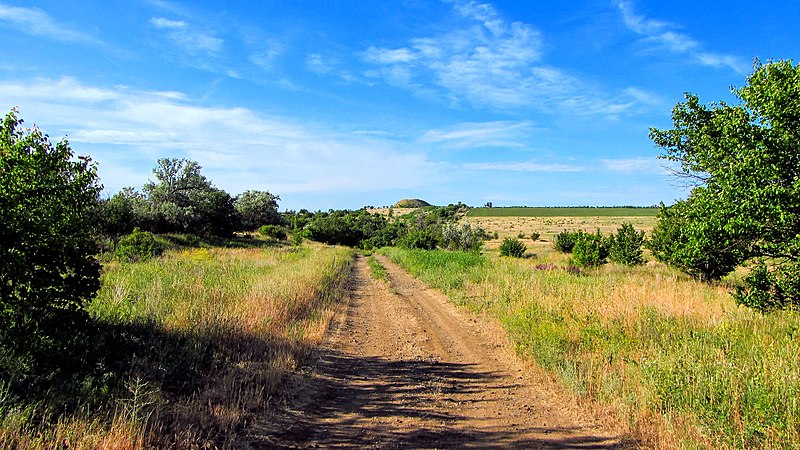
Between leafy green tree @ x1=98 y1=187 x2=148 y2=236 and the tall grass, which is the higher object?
leafy green tree @ x1=98 y1=187 x2=148 y2=236

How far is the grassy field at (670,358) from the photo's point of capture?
13.7 feet

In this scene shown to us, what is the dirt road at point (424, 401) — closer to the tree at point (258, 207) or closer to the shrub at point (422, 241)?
the shrub at point (422, 241)

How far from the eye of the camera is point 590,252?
2830 cm

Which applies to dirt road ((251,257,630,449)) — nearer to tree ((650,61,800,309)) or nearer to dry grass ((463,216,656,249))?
tree ((650,61,800,309))

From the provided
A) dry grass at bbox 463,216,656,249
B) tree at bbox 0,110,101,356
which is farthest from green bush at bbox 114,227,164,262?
dry grass at bbox 463,216,656,249

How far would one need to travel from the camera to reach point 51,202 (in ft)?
17.4

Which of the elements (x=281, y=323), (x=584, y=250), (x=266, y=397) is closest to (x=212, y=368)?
(x=266, y=397)

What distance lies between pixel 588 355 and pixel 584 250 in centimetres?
2404

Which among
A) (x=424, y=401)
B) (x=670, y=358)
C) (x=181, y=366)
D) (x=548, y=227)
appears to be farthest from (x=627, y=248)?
(x=548, y=227)

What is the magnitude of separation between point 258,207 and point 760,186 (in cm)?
7018

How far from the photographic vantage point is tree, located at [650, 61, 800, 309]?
7652 millimetres

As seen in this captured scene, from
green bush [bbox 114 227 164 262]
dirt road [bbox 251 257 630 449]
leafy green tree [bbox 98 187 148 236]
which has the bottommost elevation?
dirt road [bbox 251 257 630 449]

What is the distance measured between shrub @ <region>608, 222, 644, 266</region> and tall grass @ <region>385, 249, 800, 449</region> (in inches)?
757

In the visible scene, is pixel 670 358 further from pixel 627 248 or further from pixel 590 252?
pixel 627 248
